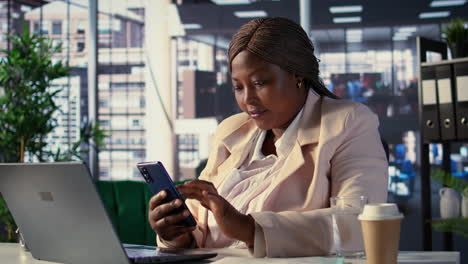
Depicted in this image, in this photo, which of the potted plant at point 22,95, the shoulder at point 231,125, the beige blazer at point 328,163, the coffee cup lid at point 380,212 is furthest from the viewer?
the potted plant at point 22,95

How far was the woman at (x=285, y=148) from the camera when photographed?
180 cm

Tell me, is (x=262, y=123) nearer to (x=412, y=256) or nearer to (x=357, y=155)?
(x=357, y=155)

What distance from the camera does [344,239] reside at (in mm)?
1283

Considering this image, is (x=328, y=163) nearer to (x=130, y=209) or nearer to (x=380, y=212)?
(x=380, y=212)

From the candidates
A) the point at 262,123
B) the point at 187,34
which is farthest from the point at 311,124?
the point at 187,34

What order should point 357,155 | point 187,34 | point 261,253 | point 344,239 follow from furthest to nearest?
point 187,34
point 357,155
point 261,253
point 344,239

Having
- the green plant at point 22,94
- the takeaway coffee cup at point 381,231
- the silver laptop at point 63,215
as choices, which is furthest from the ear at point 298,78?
the green plant at point 22,94

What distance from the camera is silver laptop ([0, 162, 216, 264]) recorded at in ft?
4.08

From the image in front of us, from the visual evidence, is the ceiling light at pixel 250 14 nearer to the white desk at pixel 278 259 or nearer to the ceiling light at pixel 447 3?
the ceiling light at pixel 447 3

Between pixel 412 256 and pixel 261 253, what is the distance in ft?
1.13

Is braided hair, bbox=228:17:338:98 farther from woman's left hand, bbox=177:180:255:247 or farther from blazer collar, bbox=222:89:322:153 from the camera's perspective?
woman's left hand, bbox=177:180:255:247

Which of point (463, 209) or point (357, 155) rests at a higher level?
point (357, 155)

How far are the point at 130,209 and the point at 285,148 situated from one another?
3.45 feet

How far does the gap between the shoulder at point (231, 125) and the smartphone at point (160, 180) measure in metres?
0.52
